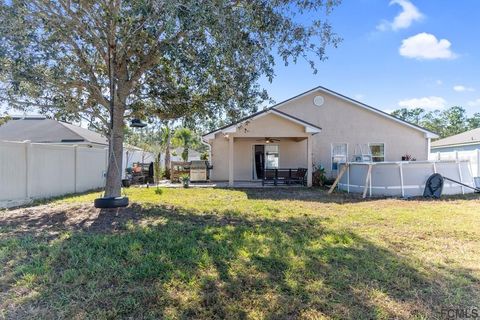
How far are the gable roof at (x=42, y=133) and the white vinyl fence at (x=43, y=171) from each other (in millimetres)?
3079

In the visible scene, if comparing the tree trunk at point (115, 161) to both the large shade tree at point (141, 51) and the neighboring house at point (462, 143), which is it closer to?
the large shade tree at point (141, 51)

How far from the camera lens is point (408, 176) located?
40.2 feet

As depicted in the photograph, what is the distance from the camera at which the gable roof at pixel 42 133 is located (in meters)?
16.4

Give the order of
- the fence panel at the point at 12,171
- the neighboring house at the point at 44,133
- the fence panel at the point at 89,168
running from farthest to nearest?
the neighboring house at the point at 44,133, the fence panel at the point at 89,168, the fence panel at the point at 12,171

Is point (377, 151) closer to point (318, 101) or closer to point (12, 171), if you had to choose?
point (318, 101)

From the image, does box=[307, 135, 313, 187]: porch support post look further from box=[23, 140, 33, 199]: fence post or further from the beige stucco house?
box=[23, 140, 33, 199]: fence post

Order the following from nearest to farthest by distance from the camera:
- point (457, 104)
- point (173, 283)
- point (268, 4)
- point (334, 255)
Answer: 1. point (173, 283)
2. point (334, 255)
3. point (268, 4)
4. point (457, 104)

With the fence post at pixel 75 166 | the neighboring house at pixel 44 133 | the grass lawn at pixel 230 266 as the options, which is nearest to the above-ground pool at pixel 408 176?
the grass lawn at pixel 230 266

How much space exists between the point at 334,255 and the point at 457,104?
62.4 metres

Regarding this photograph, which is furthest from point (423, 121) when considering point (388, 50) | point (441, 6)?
point (441, 6)

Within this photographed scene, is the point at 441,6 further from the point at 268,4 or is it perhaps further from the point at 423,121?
the point at 423,121

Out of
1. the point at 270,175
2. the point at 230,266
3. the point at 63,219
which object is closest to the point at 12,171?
the point at 63,219

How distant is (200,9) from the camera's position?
4.99 metres

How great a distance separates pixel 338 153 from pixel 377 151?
2458 mm
